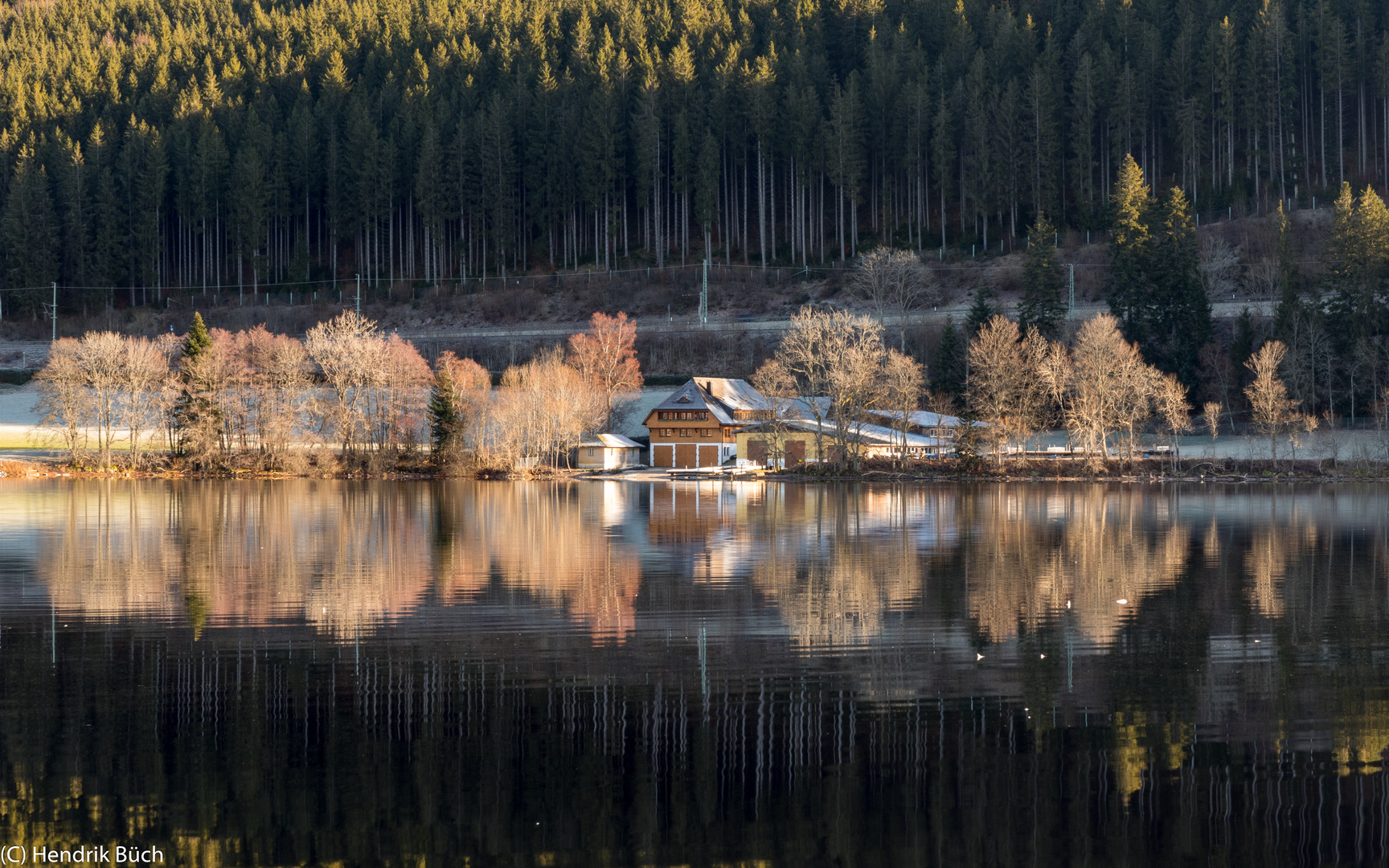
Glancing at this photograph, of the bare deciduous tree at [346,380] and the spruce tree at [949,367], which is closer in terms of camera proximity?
the bare deciduous tree at [346,380]

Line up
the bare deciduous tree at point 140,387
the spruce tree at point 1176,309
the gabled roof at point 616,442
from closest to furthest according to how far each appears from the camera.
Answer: the bare deciduous tree at point 140,387 < the gabled roof at point 616,442 < the spruce tree at point 1176,309

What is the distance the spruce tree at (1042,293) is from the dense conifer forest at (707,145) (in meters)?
19.8

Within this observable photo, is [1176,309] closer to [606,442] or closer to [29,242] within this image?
[606,442]

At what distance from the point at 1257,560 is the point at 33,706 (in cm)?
2393

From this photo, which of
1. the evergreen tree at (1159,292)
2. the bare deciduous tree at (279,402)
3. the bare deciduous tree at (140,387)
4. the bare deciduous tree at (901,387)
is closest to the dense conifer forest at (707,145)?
the evergreen tree at (1159,292)

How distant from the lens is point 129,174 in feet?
372

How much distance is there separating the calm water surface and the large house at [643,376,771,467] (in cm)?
4976

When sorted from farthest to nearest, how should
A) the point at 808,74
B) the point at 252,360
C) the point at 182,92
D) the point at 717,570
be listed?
1. the point at 182,92
2. the point at 808,74
3. the point at 252,360
4. the point at 717,570

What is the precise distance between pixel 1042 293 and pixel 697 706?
7099 centimetres

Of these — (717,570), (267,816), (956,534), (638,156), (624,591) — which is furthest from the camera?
(638,156)

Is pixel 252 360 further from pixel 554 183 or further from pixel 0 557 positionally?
pixel 0 557

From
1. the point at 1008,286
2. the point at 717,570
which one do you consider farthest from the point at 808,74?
the point at 717,570

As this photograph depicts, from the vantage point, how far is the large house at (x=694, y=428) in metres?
77.4

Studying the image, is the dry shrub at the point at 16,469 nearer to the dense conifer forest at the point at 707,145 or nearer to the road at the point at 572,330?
the road at the point at 572,330
